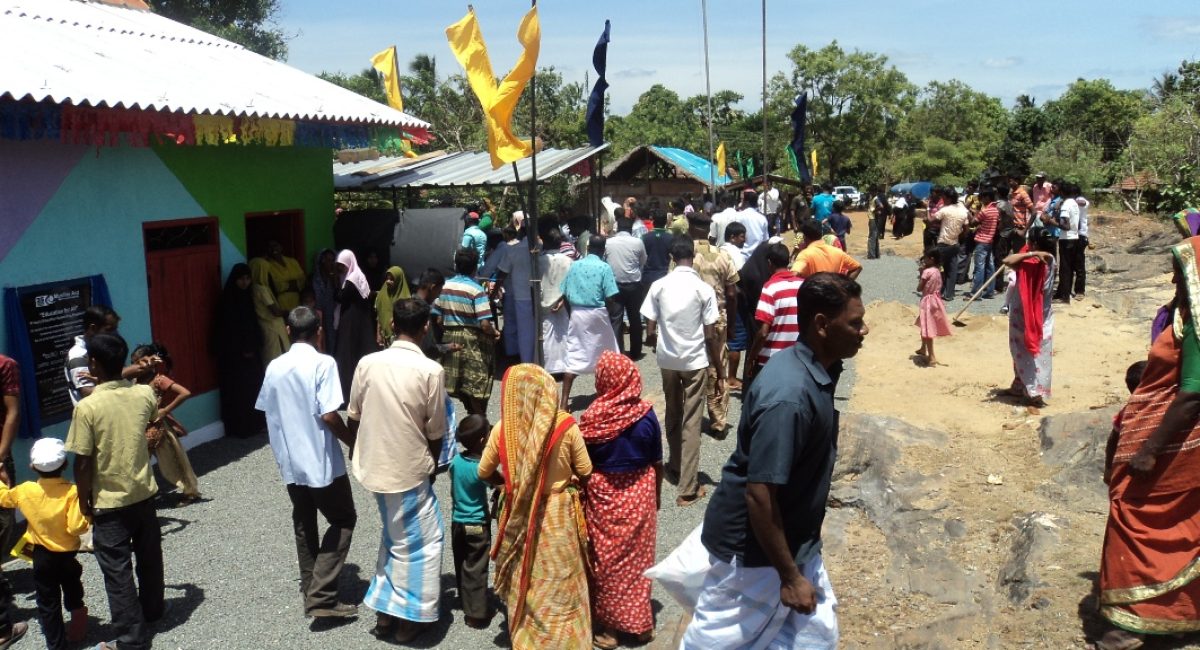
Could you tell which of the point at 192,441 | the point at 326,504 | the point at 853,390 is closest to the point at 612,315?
the point at 853,390

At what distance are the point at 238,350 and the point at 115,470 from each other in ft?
13.7

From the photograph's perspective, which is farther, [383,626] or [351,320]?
[351,320]

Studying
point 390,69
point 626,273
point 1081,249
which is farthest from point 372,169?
point 1081,249

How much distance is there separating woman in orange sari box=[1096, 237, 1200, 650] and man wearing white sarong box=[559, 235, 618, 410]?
501 cm

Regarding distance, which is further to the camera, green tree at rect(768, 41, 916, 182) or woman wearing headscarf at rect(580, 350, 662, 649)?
green tree at rect(768, 41, 916, 182)

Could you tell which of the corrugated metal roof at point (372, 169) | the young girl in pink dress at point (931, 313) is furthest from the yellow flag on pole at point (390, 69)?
the young girl in pink dress at point (931, 313)

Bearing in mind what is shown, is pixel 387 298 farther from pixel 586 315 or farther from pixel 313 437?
pixel 313 437

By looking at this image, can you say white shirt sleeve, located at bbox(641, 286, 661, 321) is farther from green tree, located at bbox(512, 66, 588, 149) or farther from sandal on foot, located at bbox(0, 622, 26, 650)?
green tree, located at bbox(512, 66, 588, 149)

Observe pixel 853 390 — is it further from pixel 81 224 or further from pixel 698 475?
pixel 81 224

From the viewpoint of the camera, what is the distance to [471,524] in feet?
15.7

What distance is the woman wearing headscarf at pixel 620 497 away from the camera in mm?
4492

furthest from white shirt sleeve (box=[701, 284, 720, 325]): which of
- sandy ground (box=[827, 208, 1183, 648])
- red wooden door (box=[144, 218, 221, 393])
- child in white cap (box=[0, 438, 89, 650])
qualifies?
red wooden door (box=[144, 218, 221, 393])

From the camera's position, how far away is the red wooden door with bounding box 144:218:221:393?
8008 millimetres

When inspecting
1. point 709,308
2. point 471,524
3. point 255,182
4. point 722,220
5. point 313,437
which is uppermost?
point 255,182
